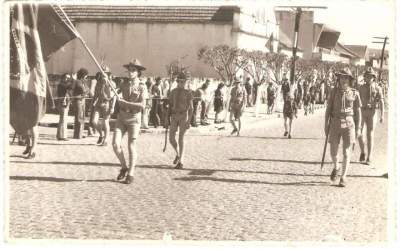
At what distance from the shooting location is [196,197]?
9734mm

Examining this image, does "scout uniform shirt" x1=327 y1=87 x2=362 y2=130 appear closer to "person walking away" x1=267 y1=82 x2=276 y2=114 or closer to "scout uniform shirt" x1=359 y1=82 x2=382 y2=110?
"scout uniform shirt" x1=359 y1=82 x2=382 y2=110

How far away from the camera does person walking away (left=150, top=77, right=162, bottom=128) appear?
67.1ft

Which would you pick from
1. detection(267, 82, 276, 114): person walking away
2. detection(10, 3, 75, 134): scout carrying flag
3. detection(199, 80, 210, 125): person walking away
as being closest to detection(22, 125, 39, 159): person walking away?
detection(10, 3, 75, 134): scout carrying flag

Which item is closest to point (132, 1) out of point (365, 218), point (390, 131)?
point (390, 131)

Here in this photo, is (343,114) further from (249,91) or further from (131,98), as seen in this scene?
(249,91)

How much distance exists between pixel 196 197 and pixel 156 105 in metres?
10.9

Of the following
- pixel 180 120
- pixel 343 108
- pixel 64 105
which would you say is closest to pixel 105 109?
pixel 64 105

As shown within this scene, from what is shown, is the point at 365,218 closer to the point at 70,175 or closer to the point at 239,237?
the point at 239,237

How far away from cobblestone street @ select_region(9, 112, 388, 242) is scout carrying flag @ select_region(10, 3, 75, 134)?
3.76ft

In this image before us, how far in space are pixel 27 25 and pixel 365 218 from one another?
438cm

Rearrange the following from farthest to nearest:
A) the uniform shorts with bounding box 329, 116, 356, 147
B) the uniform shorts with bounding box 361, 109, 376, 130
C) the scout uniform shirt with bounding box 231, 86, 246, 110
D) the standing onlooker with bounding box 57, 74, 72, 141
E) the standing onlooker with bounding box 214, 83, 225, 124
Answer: the standing onlooker with bounding box 214, 83, 225, 124 < the scout uniform shirt with bounding box 231, 86, 246, 110 < the standing onlooker with bounding box 57, 74, 72, 141 < the uniform shorts with bounding box 361, 109, 376, 130 < the uniform shorts with bounding box 329, 116, 356, 147

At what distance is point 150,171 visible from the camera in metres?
12.0

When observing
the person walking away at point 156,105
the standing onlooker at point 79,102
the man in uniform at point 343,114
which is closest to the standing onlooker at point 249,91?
the person walking away at point 156,105

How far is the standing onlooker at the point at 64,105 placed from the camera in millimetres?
16328
